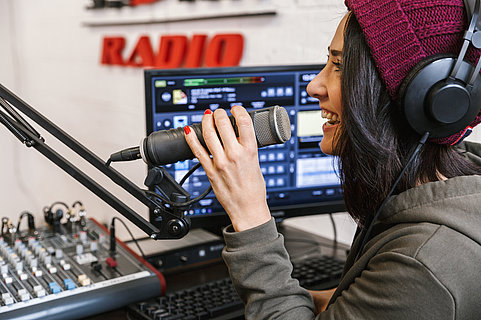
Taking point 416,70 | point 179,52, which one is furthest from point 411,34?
point 179,52

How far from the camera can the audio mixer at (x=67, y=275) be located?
976mm

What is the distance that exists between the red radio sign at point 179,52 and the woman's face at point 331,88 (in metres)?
1.00

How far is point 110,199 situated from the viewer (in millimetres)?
771

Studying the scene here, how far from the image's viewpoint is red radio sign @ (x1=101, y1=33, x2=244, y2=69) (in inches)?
74.3

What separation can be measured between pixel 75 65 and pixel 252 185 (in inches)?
94.5

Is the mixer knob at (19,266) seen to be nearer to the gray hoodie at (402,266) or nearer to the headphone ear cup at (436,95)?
the gray hoodie at (402,266)

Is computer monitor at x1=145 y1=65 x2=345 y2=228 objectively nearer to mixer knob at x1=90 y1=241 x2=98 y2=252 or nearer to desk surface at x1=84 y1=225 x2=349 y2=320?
desk surface at x1=84 y1=225 x2=349 y2=320

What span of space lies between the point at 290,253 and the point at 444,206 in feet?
2.23

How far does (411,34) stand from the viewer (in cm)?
72

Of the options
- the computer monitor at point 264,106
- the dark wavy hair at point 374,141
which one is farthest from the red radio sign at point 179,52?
the dark wavy hair at point 374,141

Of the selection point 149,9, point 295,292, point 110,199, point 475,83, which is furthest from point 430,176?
point 149,9

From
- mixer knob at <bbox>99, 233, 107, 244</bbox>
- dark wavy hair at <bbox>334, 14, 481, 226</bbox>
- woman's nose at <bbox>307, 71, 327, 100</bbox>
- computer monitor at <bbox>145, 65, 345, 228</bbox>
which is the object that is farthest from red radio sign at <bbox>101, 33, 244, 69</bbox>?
dark wavy hair at <bbox>334, 14, 481, 226</bbox>

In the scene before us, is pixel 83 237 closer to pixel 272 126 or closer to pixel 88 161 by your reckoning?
pixel 88 161

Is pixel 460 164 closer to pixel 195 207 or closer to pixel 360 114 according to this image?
pixel 360 114
